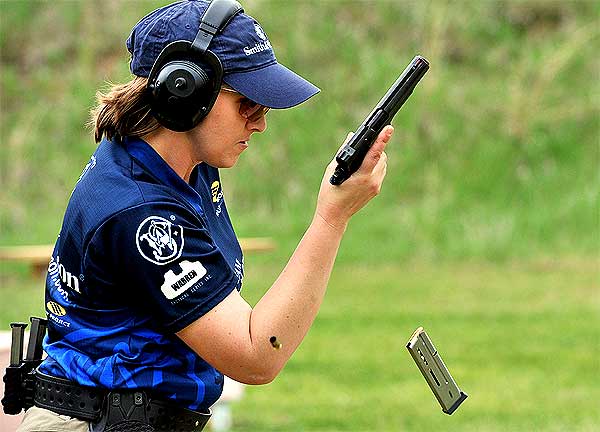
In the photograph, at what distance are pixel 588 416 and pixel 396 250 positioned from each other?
14.4ft

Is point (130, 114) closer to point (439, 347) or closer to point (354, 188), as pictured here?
point (354, 188)

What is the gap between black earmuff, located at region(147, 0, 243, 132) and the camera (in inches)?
92.4

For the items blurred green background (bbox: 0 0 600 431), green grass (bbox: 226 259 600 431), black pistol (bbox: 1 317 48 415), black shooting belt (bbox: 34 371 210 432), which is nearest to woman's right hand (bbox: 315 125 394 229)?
black shooting belt (bbox: 34 371 210 432)

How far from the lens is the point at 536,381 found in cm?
692

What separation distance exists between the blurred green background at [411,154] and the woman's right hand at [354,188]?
5668mm

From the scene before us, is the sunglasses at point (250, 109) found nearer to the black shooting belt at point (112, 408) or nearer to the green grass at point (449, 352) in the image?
the black shooting belt at point (112, 408)

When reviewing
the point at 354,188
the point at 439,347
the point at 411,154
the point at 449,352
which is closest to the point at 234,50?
the point at 354,188

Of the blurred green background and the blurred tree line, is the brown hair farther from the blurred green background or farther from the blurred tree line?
the blurred tree line

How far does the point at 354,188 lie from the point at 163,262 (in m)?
0.38

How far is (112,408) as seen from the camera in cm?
240

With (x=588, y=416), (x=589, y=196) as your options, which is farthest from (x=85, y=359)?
(x=589, y=196)

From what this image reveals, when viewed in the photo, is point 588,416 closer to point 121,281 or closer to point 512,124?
point 121,281

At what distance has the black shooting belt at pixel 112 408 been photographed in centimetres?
240

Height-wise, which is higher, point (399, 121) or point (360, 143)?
point (399, 121)
